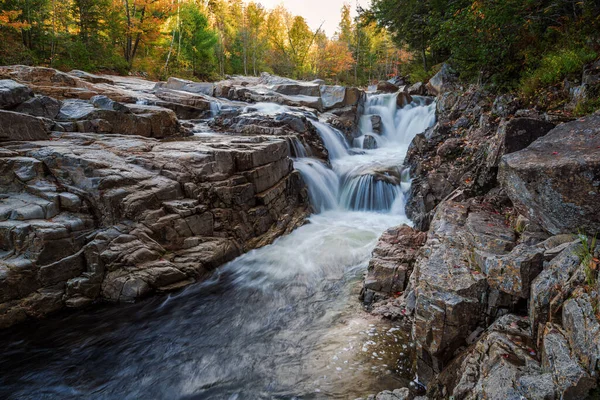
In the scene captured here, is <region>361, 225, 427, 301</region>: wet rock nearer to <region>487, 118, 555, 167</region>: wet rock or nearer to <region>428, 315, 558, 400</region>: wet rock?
<region>428, 315, 558, 400</region>: wet rock

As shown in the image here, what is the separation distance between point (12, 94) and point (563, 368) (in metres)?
14.5

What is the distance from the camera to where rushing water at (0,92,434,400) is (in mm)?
4492

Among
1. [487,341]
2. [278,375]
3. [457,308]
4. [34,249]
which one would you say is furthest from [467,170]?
[34,249]

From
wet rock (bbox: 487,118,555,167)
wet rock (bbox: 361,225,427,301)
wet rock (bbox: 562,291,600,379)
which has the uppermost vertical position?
wet rock (bbox: 487,118,555,167)

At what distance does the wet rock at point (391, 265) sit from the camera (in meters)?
6.13

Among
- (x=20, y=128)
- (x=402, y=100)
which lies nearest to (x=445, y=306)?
(x=20, y=128)

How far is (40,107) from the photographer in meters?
10.5

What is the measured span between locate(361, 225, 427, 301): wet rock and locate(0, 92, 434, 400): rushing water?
1.98 feet

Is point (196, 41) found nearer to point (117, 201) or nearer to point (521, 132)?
point (117, 201)

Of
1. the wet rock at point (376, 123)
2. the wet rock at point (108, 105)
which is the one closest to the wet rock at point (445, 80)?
the wet rock at point (376, 123)

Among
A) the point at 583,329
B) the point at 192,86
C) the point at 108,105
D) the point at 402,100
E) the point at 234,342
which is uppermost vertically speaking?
the point at 192,86

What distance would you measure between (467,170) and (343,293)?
467 centimetres

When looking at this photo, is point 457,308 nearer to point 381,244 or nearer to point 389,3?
point 381,244

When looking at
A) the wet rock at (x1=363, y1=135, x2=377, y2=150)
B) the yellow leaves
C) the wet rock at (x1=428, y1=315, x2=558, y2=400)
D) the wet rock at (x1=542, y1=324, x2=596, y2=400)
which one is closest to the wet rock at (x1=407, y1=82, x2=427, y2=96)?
the wet rock at (x1=363, y1=135, x2=377, y2=150)
